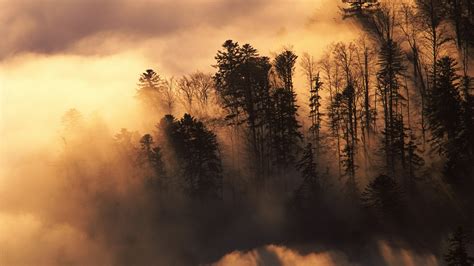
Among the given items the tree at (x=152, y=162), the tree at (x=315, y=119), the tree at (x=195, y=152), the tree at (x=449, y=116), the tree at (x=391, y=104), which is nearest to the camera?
the tree at (x=449, y=116)

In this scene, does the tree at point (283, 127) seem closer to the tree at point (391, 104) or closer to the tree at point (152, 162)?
the tree at point (391, 104)

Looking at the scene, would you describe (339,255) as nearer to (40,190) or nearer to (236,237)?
(236,237)

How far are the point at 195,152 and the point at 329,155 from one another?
20923mm

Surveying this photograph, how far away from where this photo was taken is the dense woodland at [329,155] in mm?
82125

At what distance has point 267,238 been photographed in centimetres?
9150

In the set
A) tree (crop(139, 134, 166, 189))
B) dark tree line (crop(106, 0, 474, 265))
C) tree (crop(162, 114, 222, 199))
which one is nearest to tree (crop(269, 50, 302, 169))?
dark tree line (crop(106, 0, 474, 265))

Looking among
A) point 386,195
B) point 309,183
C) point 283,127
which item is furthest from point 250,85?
point 386,195

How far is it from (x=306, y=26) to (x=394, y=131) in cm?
5817

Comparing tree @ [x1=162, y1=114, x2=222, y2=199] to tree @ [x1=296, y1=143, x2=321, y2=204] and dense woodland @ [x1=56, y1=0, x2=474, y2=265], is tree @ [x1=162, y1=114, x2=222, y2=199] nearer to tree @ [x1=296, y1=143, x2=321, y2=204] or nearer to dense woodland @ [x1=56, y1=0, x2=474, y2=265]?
dense woodland @ [x1=56, y1=0, x2=474, y2=265]

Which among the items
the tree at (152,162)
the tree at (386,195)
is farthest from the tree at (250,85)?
the tree at (386,195)

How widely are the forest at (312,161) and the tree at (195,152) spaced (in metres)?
0.23

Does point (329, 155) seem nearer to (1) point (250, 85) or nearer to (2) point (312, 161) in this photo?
(2) point (312, 161)

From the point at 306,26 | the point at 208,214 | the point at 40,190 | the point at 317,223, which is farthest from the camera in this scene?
the point at 306,26

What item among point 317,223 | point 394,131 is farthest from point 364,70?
point 317,223
